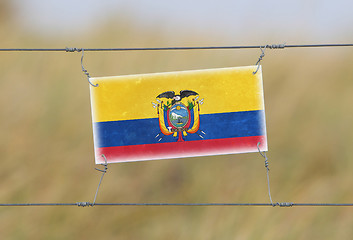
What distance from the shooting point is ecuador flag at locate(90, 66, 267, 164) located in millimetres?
7195

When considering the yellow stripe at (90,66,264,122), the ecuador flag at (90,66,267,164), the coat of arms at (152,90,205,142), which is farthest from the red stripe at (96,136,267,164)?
the yellow stripe at (90,66,264,122)

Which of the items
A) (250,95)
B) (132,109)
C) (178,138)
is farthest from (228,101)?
(132,109)

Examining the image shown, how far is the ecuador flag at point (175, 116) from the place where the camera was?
23.6 ft

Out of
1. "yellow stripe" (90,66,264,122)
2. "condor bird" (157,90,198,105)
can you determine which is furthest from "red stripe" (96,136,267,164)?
"condor bird" (157,90,198,105)

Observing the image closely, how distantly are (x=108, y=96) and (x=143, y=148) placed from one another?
81cm

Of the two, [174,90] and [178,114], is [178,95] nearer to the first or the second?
[174,90]

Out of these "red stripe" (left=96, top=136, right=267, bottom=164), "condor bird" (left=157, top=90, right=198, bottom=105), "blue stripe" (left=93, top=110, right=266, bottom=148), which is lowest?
"red stripe" (left=96, top=136, right=267, bottom=164)

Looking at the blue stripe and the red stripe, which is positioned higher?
the blue stripe

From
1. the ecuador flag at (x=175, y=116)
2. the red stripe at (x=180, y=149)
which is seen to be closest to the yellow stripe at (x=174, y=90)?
the ecuador flag at (x=175, y=116)

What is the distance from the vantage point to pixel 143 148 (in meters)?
7.25

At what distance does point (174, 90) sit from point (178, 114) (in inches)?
12.4

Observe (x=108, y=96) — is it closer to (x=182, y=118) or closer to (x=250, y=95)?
(x=182, y=118)

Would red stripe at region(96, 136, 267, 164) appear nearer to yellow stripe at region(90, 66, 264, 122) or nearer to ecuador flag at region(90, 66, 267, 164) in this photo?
ecuador flag at region(90, 66, 267, 164)

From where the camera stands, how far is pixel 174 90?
23.6 ft
